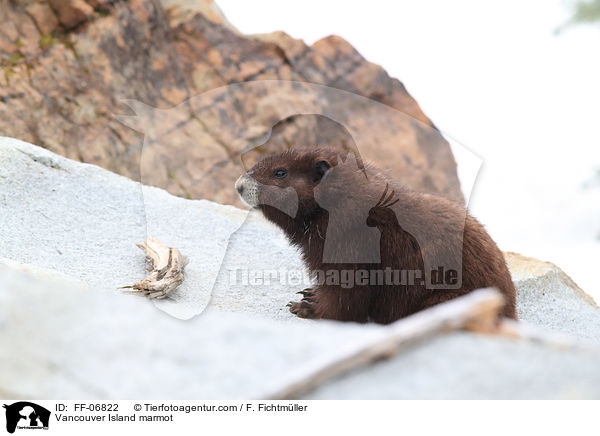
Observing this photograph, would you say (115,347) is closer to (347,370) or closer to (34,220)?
(347,370)

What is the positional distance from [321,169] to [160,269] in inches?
54.0

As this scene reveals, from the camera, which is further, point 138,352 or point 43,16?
point 43,16

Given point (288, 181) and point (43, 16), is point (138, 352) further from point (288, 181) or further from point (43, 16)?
point (43, 16)

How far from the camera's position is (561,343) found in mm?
1863

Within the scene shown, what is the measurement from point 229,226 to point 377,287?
2.30 m

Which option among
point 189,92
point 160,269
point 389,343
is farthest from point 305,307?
point 189,92

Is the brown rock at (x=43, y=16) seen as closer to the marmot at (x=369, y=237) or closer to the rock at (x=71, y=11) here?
the rock at (x=71, y=11)

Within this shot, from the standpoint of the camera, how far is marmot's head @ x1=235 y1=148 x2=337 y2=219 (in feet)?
12.6

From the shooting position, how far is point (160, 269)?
439 cm

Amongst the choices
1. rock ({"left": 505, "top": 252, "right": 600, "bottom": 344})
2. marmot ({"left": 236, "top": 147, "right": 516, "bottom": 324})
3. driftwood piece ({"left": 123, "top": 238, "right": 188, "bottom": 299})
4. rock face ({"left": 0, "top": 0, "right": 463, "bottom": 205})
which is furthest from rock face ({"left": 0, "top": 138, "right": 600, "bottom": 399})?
rock face ({"left": 0, "top": 0, "right": 463, "bottom": 205})

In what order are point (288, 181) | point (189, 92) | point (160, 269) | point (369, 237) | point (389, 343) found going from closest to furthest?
point (389, 343) → point (369, 237) → point (288, 181) → point (160, 269) → point (189, 92)

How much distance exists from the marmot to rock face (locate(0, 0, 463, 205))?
2.89m

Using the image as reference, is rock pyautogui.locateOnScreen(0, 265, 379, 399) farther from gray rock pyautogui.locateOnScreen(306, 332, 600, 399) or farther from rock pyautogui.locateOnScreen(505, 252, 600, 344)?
rock pyautogui.locateOnScreen(505, 252, 600, 344)

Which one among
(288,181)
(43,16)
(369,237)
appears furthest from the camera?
(43,16)
